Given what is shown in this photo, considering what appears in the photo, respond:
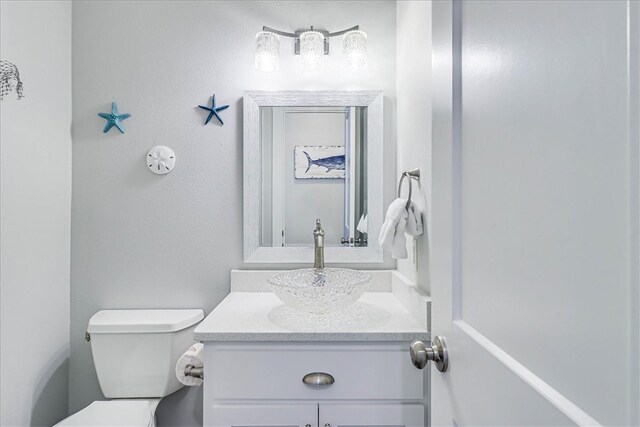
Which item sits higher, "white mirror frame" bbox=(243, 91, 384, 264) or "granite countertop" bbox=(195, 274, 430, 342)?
"white mirror frame" bbox=(243, 91, 384, 264)

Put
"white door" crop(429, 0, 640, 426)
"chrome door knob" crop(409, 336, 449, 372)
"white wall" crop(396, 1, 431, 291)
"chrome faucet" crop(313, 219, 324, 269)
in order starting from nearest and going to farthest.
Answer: "white door" crop(429, 0, 640, 426) < "chrome door knob" crop(409, 336, 449, 372) < "white wall" crop(396, 1, 431, 291) < "chrome faucet" crop(313, 219, 324, 269)

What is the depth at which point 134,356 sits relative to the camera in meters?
1.57

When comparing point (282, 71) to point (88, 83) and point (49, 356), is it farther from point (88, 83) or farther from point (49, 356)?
point (49, 356)

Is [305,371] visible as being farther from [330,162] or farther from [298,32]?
[298,32]

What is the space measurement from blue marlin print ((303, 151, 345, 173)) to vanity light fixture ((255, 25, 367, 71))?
1.30ft

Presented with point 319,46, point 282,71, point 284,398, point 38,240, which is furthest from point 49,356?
point 319,46

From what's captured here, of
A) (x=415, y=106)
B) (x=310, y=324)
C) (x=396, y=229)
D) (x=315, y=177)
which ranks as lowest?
(x=310, y=324)

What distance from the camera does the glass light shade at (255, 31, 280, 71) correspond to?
170cm

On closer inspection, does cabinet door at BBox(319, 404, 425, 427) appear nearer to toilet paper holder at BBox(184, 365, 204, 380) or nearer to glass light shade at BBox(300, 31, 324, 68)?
toilet paper holder at BBox(184, 365, 204, 380)

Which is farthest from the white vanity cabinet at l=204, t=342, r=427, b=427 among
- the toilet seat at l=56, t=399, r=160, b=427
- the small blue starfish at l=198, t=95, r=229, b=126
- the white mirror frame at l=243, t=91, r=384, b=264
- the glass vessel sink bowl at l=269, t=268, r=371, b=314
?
the small blue starfish at l=198, t=95, r=229, b=126

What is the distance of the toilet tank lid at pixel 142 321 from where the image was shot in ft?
5.12

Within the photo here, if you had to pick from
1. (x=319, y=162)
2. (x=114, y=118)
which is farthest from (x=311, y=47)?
(x=114, y=118)

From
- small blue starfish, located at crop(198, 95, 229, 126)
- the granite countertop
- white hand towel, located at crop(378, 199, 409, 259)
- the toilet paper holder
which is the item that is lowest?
the toilet paper holder

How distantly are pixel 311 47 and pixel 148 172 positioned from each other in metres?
0.90
